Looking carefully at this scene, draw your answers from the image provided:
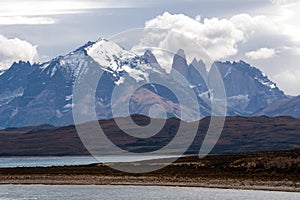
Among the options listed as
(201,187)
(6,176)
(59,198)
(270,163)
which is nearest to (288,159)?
(270,163)

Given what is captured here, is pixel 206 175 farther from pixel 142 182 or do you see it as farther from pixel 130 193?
pixel 130 193

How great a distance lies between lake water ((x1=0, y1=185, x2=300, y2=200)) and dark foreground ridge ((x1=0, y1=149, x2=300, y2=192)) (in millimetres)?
5558

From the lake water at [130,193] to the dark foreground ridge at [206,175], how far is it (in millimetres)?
5558

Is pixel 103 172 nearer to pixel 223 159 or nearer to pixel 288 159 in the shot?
pixel 223 159

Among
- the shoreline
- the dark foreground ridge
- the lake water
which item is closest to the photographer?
the lake water

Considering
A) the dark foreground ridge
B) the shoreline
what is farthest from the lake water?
the dark foreground ridge

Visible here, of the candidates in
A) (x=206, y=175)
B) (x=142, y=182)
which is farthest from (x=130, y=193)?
(x=206, y=175)

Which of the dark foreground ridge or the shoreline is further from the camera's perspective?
the dark foreground ridge

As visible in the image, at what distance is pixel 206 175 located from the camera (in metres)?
122

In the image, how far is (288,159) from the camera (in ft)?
395

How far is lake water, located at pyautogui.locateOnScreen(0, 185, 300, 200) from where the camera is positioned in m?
92.9

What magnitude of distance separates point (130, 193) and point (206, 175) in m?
24.7

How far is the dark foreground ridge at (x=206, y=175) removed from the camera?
4250 inches

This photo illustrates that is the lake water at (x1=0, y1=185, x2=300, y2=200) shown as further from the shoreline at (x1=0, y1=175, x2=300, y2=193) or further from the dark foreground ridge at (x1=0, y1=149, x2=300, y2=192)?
the dark foreground ridge at (x1=0, y1=149, x2=300, y2=192)
